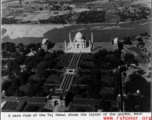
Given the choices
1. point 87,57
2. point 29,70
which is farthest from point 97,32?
point 29,70

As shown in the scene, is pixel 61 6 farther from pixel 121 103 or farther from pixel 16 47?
pixel 121 103

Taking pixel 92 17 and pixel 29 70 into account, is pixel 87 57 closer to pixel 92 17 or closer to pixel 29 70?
pixel 29 70

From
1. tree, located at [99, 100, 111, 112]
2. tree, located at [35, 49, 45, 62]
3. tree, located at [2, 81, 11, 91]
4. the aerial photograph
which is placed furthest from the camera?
tree, located at [35, 49, 45, 62]

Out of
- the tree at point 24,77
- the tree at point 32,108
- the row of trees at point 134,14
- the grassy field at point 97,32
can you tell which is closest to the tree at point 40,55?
the tree at point 24,77

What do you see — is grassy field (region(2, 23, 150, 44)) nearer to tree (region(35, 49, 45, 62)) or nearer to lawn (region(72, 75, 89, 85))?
tree (region(35, 49, 45, 62))

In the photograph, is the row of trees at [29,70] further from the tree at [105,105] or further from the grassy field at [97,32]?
the tree at [105,105]

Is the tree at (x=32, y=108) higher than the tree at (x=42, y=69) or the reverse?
the reverse

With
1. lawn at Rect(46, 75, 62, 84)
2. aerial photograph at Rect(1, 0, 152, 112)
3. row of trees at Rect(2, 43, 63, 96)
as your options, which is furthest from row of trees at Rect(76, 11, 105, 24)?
lawn at Rect(46, 75, 62, 84)

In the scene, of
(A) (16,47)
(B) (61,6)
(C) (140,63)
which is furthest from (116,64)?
(B) (61,6)
